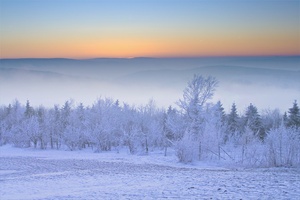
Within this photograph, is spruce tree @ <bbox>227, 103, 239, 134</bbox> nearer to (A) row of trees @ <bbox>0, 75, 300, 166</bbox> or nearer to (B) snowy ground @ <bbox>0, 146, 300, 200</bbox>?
(A) row of trees @ <bbox>0, 75, 300, 166</bbox>

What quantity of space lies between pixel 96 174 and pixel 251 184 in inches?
528

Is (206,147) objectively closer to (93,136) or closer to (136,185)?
(136,185)

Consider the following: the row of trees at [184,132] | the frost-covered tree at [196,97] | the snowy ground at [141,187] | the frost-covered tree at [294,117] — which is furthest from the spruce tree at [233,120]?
the snowy ground at [141,187]

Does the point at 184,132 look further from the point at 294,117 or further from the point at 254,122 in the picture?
the point at 254,122

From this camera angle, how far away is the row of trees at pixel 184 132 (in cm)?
3912

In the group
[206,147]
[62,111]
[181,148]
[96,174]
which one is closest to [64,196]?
[96,174]

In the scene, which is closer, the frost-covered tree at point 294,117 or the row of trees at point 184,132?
the row of trees at point 184,132

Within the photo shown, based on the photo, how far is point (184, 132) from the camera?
4931cm

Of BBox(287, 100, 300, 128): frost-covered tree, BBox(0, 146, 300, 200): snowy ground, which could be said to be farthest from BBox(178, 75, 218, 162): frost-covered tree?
BBox(0, 146, 300, 200): snowy ground

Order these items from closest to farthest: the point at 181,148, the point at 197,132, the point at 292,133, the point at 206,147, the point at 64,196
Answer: the point at 64,196, the point at 292,133, the point at 181,148, the point at 206,147, the point at 197,132

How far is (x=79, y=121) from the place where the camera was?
76.2 m

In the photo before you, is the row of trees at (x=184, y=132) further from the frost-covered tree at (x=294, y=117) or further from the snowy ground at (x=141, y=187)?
the snowy ground at (x=141, y=187)

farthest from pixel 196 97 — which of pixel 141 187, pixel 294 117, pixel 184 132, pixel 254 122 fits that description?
pixel 141 187

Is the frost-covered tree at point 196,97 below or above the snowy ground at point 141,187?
above
